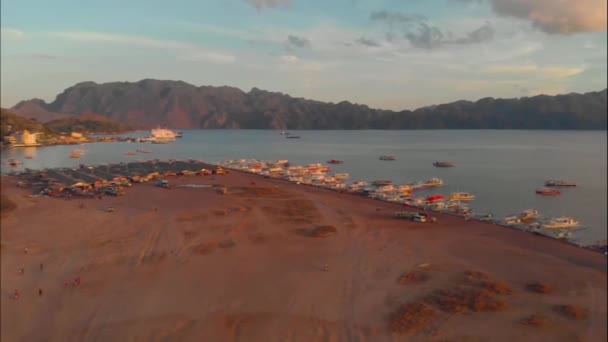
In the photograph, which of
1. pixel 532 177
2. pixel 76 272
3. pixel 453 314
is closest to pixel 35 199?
pixel 76 272

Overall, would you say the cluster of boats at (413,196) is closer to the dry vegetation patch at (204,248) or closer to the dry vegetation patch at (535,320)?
the dry vegetation patch at (535,320)

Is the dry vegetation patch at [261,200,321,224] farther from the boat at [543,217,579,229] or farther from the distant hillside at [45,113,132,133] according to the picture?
the distant hillside at [45,113,132,133]

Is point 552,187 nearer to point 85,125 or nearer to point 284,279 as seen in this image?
point 284,279

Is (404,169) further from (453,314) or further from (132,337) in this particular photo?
(132,337)

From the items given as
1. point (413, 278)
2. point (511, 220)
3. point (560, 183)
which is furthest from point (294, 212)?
point (560, 183)

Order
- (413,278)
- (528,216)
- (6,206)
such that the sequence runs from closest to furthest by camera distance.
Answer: (413,278), (6,206), (528,216)

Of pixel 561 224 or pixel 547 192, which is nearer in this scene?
pixel 561 224

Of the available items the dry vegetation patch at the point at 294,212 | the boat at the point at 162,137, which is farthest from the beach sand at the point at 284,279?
the boat at the point at 162,137
